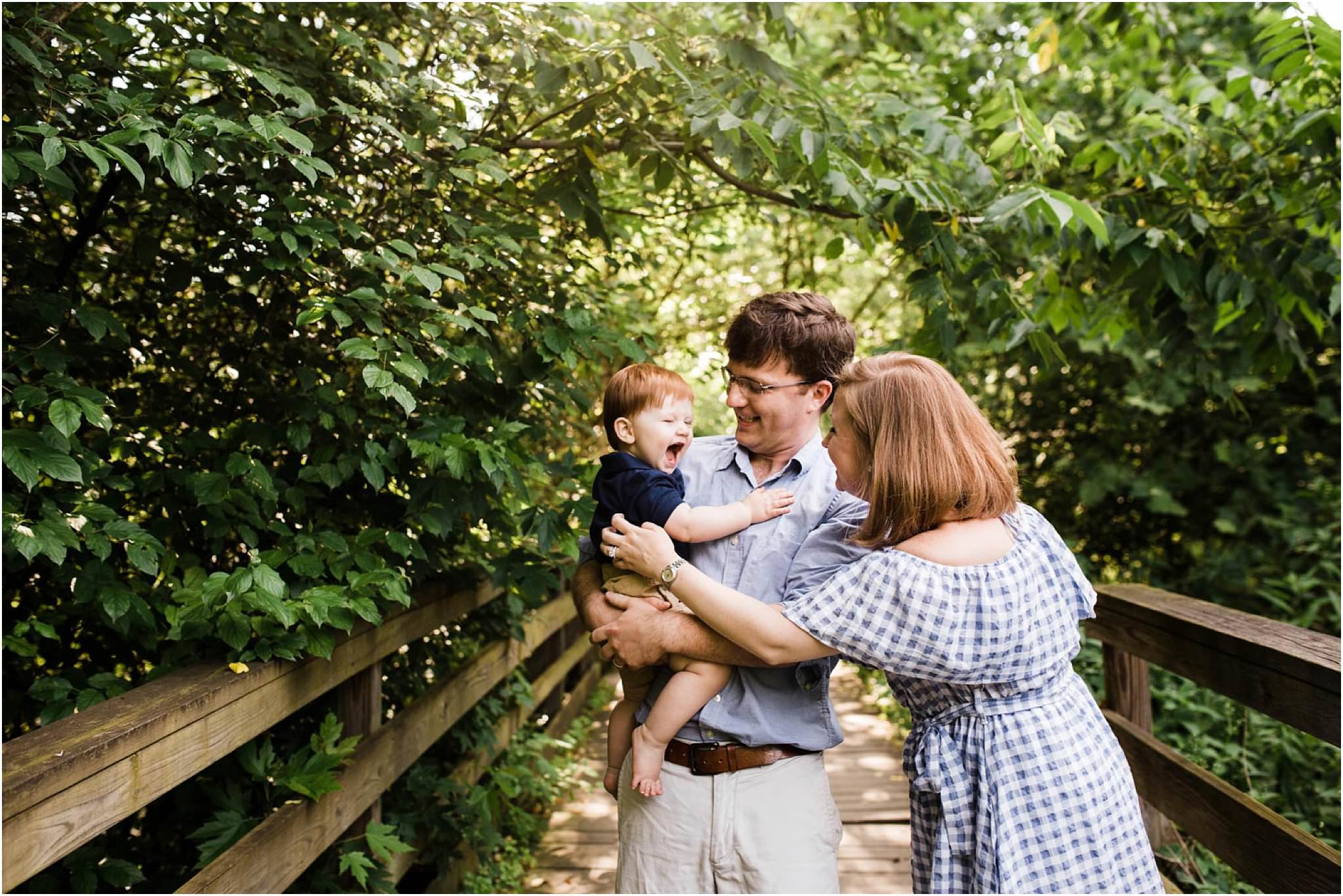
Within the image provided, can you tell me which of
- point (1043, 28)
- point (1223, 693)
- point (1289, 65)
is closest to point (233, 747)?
Result: point (1223, 693)

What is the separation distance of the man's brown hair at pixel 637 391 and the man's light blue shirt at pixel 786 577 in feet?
0.98

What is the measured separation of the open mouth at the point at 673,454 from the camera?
6.89 ft

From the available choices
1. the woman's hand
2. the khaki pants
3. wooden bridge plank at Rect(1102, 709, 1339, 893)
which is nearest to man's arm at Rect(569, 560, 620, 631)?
the woman's hand

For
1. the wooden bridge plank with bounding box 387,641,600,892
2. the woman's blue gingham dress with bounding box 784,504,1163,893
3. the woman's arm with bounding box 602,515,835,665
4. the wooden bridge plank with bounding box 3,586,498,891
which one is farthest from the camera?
the wooden bridge plank with bounding box 387,641,600,892

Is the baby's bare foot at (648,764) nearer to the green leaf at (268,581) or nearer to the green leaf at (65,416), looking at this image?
the green leaf at (268,581)

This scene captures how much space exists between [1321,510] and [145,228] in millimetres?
6309

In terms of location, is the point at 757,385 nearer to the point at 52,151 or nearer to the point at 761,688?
the point at 761,688

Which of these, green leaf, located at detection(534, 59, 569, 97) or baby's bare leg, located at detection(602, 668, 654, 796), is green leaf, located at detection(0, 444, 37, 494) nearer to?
baby's bare leg, located at detection(602, 668, 654, 796)

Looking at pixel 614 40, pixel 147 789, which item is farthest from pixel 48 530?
pixel 614 40

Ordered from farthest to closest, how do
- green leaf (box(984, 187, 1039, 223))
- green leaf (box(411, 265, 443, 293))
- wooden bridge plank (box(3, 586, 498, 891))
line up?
green leaf (box(984, 187, 1039, 223)), green leaf (box(411, 265, 443, 293)), wooden bridge plank (box(3, 586, 498, 891))

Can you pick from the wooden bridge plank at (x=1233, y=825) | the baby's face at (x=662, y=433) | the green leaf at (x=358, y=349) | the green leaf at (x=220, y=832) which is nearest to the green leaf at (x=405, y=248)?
the green leaf at (x=358, y=349)

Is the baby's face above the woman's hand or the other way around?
above

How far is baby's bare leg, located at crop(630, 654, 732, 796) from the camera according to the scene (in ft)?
5.99

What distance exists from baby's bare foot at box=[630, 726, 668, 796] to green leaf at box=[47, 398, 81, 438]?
1.20 m
